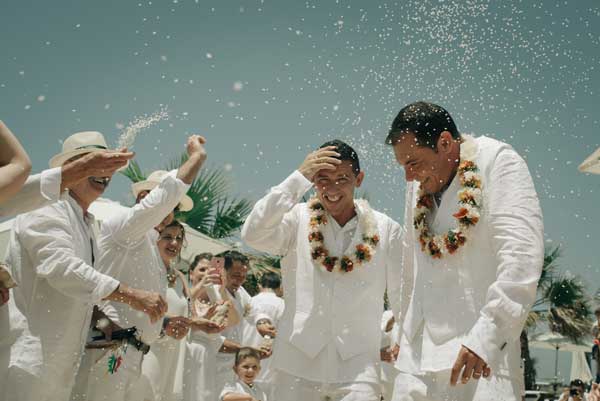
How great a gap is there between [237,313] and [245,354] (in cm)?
53

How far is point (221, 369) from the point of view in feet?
27.8

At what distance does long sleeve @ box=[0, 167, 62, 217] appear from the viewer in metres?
3.57

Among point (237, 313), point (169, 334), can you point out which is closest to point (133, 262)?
point (169, 334)

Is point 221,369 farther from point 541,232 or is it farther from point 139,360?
point 541,232

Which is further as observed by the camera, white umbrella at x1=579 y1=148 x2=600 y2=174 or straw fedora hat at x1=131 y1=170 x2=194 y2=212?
white umbrella at x1=579 y1=148 x2=600 y2=174

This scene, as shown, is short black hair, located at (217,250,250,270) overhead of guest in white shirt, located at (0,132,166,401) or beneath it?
overhead

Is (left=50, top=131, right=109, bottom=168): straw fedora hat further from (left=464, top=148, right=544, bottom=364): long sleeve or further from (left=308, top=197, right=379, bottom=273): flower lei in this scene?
(left=464, top=148, right=544, bottom=364): long sleeve

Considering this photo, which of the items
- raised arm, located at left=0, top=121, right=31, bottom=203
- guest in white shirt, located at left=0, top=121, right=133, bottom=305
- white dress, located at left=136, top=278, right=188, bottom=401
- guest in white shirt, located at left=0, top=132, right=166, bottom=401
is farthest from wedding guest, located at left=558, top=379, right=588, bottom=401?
raised arm, located at left=0, top=121, right=31, bottom=203

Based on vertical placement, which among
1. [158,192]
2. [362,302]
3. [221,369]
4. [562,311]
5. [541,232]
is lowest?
[221,369]

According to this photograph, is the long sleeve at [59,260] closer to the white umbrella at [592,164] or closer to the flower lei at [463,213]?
the flower lei at [463,213]

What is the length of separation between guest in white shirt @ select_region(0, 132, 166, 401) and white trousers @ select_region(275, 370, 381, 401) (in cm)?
129

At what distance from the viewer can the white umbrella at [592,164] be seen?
8250 millimetres

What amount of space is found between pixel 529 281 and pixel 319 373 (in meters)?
1.68

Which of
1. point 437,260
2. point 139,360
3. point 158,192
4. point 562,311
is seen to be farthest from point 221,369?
point 562,311
